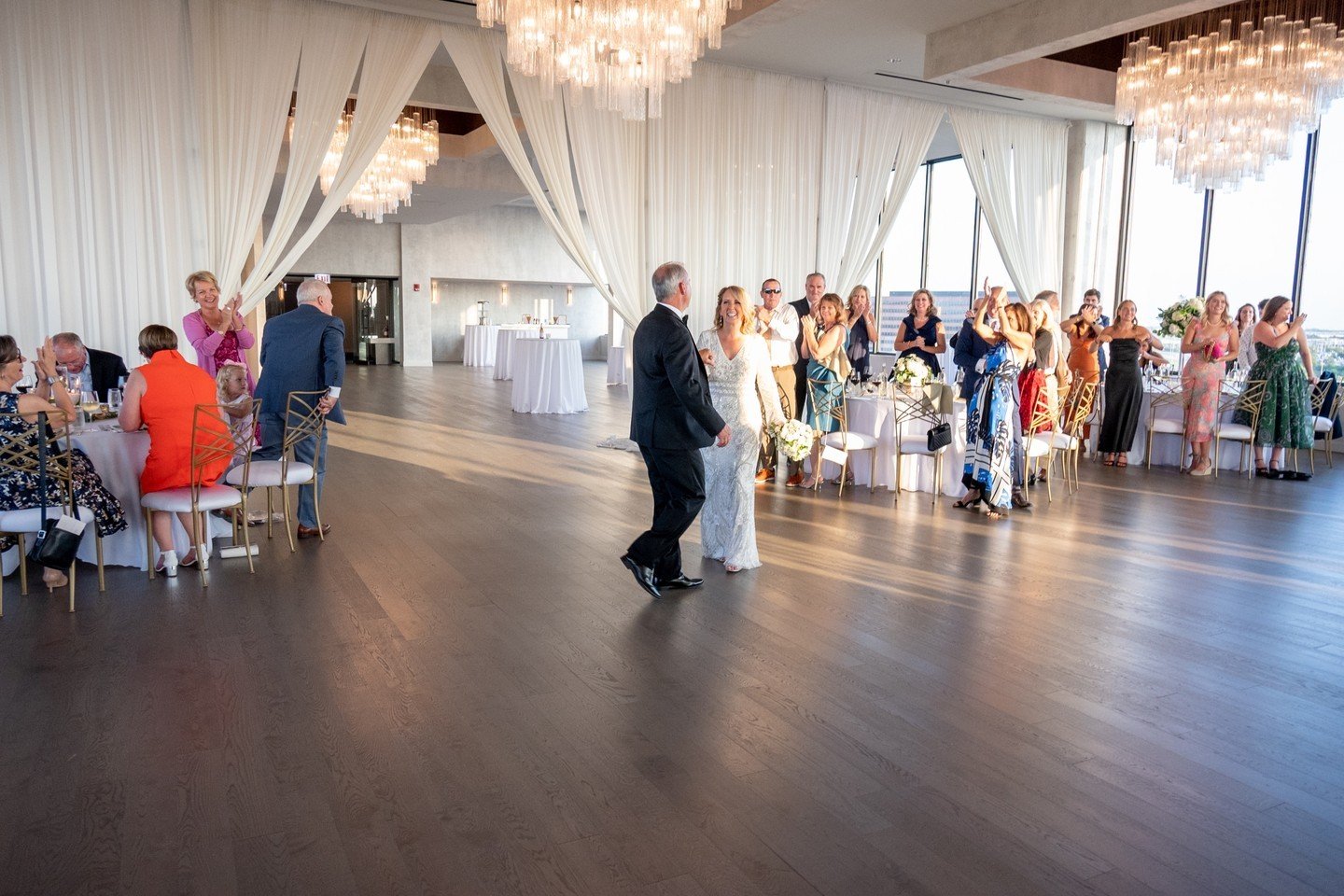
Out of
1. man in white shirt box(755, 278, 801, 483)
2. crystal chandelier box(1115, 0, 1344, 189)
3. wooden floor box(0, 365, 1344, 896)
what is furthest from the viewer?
man in white shirt box(755, 278, 801, 483)

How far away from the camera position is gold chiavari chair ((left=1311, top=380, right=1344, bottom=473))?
33.0 ft

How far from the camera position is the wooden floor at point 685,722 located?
2.53 metres

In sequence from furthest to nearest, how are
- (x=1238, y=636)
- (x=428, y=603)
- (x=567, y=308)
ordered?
(x=567, y=308), (x=428, y=603), (x=1238, y=636)

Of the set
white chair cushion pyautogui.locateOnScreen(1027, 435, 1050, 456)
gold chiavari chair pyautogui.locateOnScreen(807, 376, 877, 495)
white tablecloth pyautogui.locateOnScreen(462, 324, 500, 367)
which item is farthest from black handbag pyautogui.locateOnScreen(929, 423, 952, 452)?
white tablecloth pyautogui.locateOnScreen(462, 324, 500, 367)

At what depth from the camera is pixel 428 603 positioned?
472 centimetres

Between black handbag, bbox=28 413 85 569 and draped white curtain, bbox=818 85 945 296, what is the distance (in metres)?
8.62

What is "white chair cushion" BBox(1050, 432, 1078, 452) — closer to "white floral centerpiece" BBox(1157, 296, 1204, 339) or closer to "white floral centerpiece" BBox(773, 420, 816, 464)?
"white floral centerpiece" BBox(773, 420, 816, 464)

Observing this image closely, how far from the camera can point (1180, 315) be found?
432 inches

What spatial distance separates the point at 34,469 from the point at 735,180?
7806 mm

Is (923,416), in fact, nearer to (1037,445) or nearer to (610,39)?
(1037,445)

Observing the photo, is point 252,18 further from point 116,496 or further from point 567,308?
point 567,308

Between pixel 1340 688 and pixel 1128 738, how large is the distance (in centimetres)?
121

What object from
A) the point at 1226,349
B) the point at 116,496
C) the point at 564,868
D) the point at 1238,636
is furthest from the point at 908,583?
A: the point at 1226,349

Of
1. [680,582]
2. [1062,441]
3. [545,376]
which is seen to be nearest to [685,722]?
[680,582]
